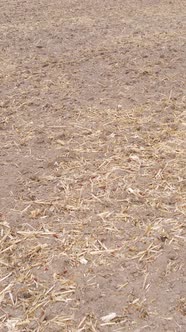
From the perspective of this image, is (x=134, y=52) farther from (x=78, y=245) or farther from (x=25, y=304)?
(x=25, y=304)

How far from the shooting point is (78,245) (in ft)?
11.0

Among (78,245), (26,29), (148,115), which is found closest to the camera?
(78,245)

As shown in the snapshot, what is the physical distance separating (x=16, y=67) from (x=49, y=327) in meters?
4.36

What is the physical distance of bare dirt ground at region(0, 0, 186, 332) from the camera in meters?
2.91

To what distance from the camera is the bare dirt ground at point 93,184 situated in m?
2.91

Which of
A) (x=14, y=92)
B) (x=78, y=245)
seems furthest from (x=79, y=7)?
(x=78, y=245)

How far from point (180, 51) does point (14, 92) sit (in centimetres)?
236

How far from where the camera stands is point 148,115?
203 inches

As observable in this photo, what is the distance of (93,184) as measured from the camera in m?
4.00

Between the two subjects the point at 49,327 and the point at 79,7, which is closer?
the point at 49,327

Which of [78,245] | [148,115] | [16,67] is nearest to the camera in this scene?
[78,245]

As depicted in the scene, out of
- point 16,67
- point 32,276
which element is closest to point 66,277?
point 32,276

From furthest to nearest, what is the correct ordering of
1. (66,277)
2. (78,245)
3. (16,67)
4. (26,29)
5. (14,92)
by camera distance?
(26,29) < (16,67) < (14,92) < (78,245) < (66,277)

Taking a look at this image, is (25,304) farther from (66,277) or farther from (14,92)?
(14,92)
